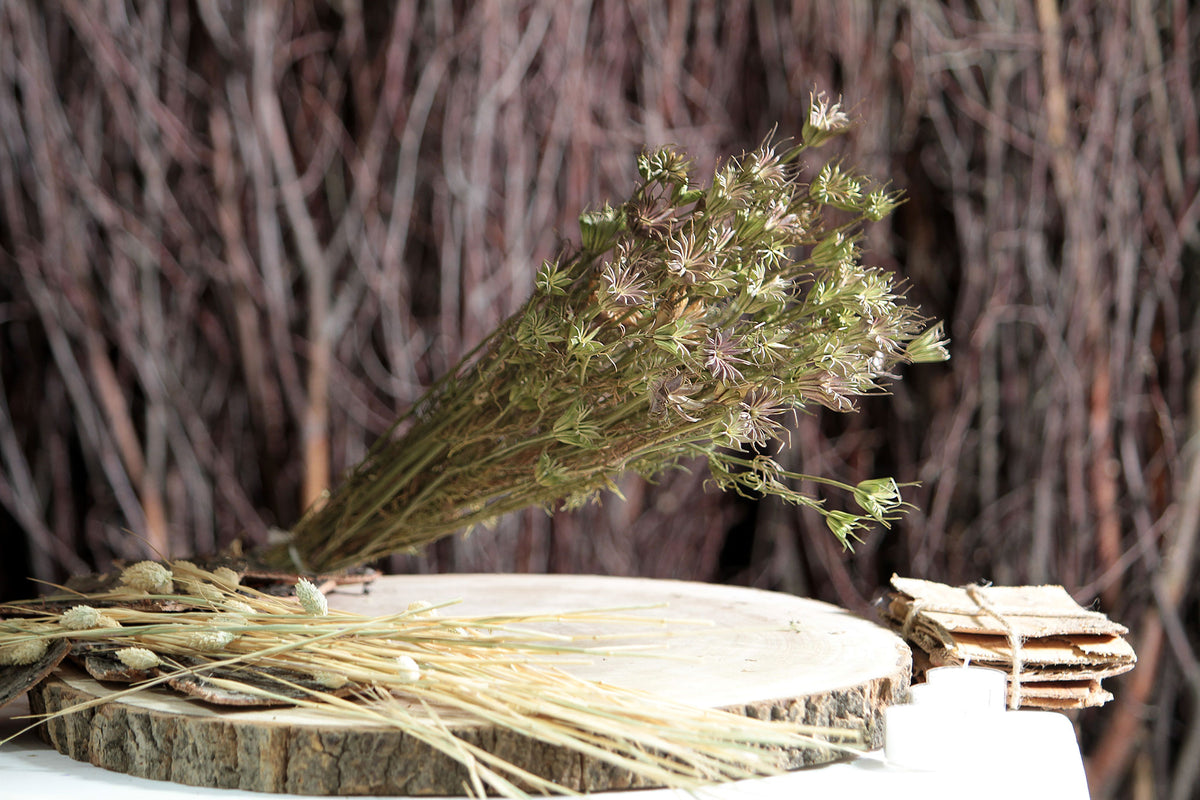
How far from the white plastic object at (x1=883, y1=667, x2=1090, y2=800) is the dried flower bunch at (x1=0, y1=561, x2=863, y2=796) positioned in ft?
0.11

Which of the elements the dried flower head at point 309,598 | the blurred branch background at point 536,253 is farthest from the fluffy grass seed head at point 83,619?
the blurred branch background at point 536,253

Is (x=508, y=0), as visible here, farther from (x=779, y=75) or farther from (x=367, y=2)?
(x=779, y=75)

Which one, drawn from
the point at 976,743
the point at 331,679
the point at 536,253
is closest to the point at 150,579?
the point at 331,679

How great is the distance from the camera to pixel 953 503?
157cm

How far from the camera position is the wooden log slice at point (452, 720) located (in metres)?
0.55

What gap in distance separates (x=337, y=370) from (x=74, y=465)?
383 mm

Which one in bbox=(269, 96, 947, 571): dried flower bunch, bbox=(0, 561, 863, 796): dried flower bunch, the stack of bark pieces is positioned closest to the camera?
bbox=(0, 561, 863, 796): dried flower bunch

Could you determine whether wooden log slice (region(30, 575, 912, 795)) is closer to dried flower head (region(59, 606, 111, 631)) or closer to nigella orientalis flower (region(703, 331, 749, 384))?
dried flower head (region(59, 606, 111, 631))

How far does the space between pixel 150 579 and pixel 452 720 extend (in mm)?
269

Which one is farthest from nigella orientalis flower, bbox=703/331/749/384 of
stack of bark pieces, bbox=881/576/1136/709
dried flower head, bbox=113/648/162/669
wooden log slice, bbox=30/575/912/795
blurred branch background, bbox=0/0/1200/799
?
blurred branch background, bbox=0/0/1200/799

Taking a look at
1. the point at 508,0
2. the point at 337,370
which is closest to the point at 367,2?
the point at 508,0

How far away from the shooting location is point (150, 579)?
2.27 ft

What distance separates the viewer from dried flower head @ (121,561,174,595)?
2.27 feet

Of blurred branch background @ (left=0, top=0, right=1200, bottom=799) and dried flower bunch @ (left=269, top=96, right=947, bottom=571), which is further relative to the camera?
blurred branch background @ (left=0, top=0, right=1200, bottom=799)
